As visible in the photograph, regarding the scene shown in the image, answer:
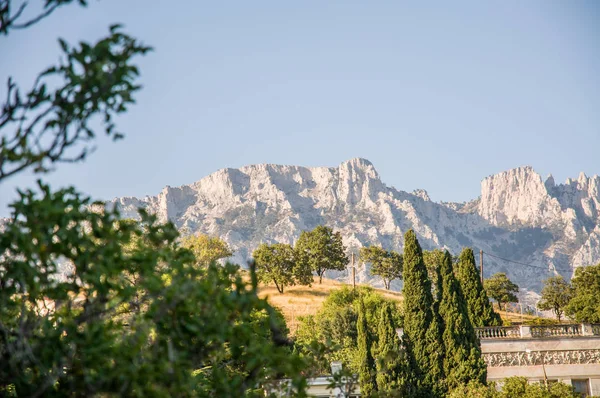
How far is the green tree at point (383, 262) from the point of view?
88938mm

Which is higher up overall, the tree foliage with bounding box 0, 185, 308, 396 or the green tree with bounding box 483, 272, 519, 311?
the green tree with bounding box 483, 272, 519, 311

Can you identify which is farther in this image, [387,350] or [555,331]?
[555,331]

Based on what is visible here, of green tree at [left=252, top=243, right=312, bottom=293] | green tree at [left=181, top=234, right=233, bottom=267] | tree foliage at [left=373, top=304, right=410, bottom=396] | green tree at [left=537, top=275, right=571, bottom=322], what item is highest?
green tree at [left=181, top=234, right=233, bottom=267]

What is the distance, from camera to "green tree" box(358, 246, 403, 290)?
88938 mm

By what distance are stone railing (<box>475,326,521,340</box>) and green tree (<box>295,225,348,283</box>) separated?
43904 mm

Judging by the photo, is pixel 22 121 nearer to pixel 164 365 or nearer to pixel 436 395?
pixel 164 365

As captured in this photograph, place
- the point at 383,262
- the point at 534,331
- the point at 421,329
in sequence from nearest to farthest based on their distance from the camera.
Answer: the point at 421,329 → the point at 534,331 → the point at 383,262

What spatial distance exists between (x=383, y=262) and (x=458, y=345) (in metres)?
56.7

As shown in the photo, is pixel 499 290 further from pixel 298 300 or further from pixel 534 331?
pixel 534 331

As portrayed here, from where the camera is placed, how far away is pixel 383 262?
89.6 meters

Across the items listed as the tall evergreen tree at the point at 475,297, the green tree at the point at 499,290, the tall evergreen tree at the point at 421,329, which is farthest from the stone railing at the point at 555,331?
the green tree at the point at 499,290

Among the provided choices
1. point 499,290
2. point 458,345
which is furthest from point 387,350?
point 499,290

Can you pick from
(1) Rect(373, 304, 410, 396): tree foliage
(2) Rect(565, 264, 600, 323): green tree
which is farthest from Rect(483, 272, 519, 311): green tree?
(1) Rect(373, 304, 410, 396): tree foliage

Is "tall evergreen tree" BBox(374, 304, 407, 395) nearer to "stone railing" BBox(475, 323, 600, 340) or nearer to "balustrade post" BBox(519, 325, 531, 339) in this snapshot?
"stone railing" BBox(475, 323, 600, 340)
